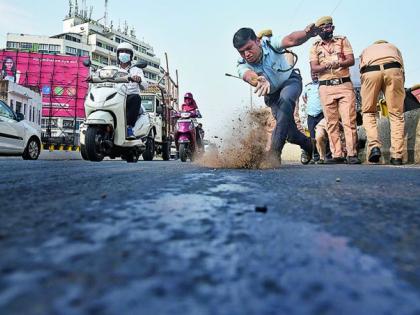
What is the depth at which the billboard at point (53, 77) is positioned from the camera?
31.7 m

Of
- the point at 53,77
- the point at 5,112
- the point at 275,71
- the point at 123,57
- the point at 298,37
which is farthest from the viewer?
the point at 53,77

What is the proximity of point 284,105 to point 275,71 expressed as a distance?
433mm

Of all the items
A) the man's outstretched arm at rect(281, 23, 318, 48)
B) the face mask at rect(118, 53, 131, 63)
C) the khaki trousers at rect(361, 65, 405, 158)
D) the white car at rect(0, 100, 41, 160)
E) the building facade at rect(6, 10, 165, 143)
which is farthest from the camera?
the building facade at rect(6, 10, 165, 143)

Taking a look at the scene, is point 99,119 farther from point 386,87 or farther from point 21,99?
point 21,99

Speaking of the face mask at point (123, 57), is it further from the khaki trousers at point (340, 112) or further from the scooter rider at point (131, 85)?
the khaki trousers at point (340, 112)

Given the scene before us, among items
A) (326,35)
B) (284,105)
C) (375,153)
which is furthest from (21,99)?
(375,153)

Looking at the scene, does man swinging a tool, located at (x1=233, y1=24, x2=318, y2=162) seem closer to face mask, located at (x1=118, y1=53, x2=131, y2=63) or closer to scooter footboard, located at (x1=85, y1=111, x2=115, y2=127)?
scooter footboard, located at (x1=85, y1=111, x2=115, y2=127)

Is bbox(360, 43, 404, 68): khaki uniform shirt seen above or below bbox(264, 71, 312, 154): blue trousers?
above

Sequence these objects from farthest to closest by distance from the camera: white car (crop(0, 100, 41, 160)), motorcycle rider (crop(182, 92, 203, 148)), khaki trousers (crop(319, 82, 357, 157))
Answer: motorcycle rider (crop(182, 92, 203, 148)) < white car (crop(0, 100, 41, 160)) < khaki trousers (crop(319, 82, 357, 157))

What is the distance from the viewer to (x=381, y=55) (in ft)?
14.7

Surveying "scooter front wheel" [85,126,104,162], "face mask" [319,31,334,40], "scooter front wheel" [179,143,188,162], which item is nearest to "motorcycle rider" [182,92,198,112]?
"scooter front wheel" [179,143,188,162]

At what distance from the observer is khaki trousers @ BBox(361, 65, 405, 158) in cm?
434

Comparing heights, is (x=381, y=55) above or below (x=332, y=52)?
below

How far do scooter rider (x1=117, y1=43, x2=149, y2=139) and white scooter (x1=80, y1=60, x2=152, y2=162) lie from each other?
121 millimetres
